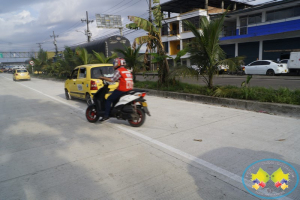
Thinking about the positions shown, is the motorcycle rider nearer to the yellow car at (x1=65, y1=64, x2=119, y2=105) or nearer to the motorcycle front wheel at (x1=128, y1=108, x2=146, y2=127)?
the motorcycle front wheel at (x1=128, y1=108, x2=146, y2=127)

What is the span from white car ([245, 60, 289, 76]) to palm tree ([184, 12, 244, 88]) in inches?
535

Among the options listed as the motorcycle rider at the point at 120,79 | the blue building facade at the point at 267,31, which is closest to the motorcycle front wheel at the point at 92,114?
the motorcycle rider at the point at 120,79

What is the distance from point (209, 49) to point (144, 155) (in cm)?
587

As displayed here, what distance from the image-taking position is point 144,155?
14.0 feet

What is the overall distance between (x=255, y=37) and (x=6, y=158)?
29758 mm

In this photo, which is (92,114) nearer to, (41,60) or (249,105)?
(249,105)

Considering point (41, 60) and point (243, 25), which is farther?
point (41, 60)

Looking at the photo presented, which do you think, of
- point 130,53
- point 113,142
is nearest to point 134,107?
point 113,142

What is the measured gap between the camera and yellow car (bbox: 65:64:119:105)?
8.83m

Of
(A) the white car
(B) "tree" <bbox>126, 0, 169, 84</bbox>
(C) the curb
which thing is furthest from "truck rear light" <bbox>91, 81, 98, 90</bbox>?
(A) the white car

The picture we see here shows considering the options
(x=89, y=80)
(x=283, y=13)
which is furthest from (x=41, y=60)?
(x=283, y=13)

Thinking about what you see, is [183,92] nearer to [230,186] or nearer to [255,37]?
[230,186]

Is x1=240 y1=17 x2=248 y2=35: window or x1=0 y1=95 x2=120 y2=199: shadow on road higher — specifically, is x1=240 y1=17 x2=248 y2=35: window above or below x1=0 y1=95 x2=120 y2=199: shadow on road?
above

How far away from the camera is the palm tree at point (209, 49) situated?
858 centimetres
